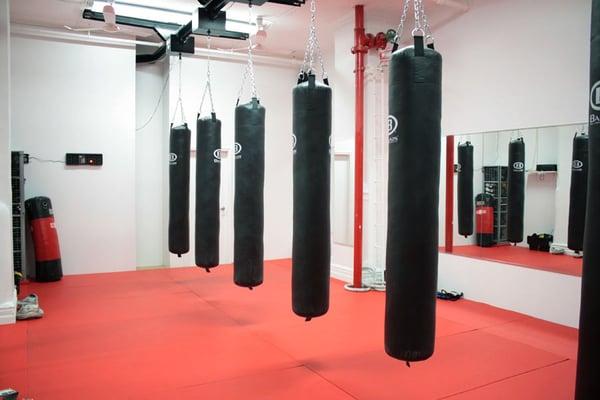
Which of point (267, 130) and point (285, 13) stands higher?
point (285, 13)

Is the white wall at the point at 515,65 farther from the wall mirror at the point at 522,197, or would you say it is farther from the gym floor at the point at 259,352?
the gym floor at the point at 259,352

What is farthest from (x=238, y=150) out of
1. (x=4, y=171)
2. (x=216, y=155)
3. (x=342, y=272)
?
(x=342, y=272)

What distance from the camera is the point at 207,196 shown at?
4562mm

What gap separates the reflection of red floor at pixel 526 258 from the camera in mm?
4703

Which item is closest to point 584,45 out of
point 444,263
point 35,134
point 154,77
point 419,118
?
point 444,263

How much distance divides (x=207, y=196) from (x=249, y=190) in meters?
0.88

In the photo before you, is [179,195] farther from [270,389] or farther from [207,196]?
[270,389]

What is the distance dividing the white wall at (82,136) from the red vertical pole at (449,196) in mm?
4477

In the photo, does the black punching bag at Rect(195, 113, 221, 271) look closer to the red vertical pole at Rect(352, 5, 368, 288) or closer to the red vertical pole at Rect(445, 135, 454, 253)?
the red vertical pole at Rect(352, 5, 368, 288)

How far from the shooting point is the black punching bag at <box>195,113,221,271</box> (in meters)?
4.55

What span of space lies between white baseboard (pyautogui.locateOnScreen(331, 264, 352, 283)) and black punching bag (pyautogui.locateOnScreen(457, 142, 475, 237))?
1.61 meters

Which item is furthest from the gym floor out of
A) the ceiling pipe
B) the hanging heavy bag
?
the ceiling pipe

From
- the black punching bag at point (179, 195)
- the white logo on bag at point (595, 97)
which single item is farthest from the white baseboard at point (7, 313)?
the white logo on bag at point (595, 97)

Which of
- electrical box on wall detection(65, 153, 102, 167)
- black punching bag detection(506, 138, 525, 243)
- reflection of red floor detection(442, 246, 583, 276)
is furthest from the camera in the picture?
electrical box on wall detection(65, 153, 102, 167)
